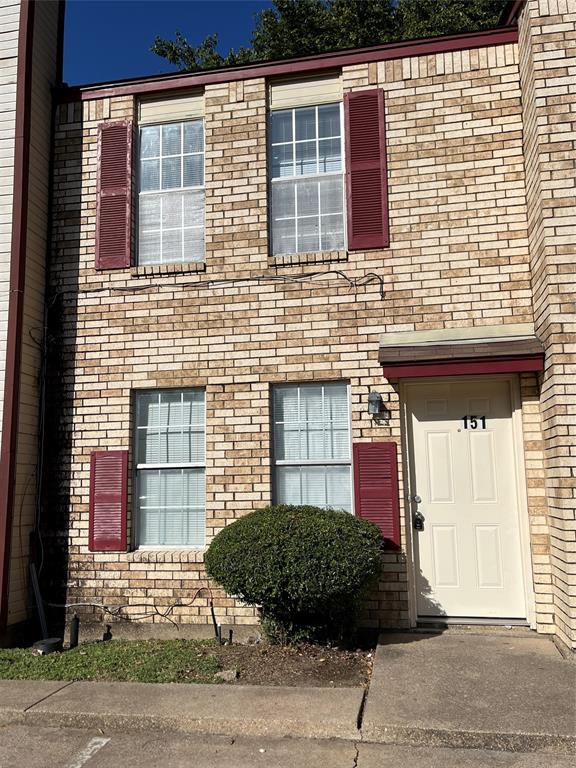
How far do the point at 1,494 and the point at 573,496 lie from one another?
5268 millimetres

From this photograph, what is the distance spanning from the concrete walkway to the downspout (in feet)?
5.19

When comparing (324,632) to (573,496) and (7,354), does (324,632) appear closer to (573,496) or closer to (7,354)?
(573,496)

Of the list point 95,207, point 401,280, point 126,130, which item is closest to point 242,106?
point 126,130

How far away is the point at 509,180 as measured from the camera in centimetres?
650

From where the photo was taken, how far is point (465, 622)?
20.0 ft

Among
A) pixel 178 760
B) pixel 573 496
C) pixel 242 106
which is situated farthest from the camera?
pixel 242 106

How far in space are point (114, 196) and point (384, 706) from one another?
580 cm

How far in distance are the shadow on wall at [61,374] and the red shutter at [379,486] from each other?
2966 millimetres

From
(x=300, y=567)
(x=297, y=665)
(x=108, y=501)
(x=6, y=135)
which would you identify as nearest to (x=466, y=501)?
(x=300, y=567)

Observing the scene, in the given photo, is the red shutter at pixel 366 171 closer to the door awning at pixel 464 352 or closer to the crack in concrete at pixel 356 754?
the door awning at pixel 464 352

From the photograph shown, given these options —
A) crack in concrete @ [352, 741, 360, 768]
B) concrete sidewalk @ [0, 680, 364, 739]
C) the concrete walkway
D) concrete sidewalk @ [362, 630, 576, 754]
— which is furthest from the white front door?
crack in concrete @ [352, 741, 360, 768]

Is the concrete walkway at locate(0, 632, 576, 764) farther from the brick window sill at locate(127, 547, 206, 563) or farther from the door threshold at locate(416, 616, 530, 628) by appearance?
the brick window sill at locate(127, 547, 206, 563)

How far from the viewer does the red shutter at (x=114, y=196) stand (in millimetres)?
7195

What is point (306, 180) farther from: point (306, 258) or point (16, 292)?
point (16, 292)
